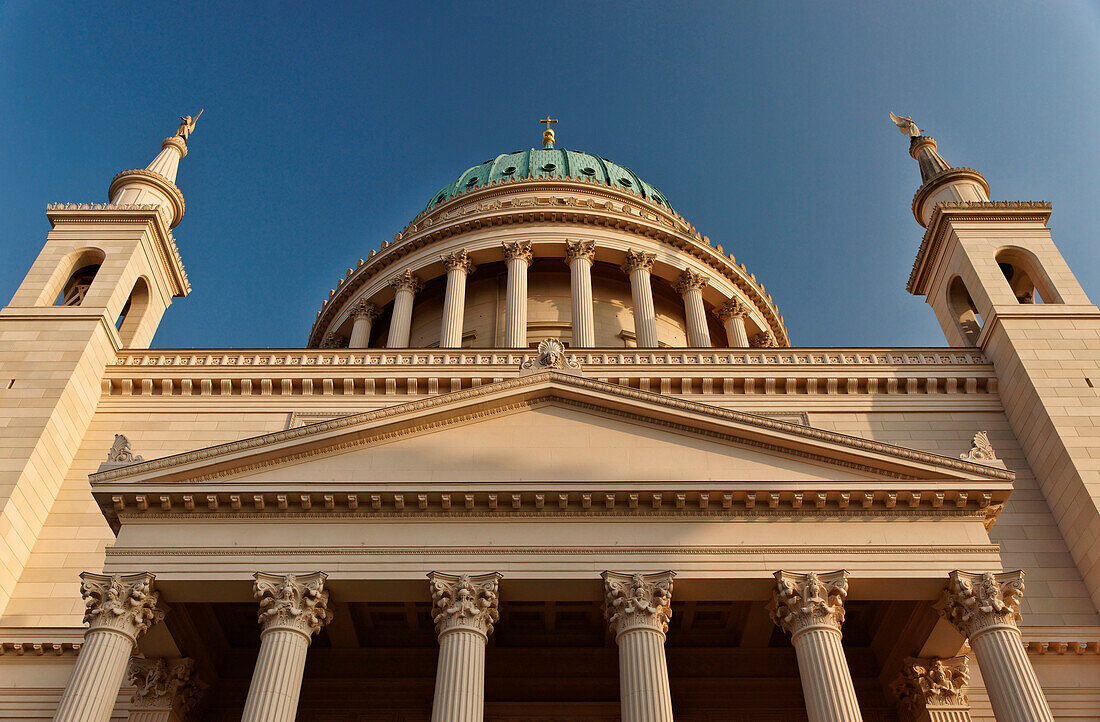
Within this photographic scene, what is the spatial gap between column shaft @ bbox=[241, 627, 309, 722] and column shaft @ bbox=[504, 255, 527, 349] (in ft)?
73.7

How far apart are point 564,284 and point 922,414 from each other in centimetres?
2151

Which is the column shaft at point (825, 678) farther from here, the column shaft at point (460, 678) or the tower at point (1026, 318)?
→ the tower at point (1026, 318)

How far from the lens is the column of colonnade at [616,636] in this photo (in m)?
17.1

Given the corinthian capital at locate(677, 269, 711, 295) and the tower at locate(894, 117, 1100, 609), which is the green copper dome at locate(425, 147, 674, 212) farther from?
the tower at locate(894, 117, 1100, 609)

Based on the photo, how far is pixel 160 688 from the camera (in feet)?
67.1

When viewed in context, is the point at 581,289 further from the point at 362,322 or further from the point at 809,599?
the point at 809,599

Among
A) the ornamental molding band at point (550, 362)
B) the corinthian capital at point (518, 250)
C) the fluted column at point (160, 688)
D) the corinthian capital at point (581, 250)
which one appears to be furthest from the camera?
the corinthian capital at point (518, 250)

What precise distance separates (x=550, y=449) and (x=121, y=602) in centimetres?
884

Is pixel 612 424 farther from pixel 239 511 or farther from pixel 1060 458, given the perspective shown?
pixel 1060 458

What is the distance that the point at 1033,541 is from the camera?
2425 cm

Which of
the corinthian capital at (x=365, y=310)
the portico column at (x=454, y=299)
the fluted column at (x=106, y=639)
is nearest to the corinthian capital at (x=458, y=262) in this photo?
the portico column at (x=454, y=299)

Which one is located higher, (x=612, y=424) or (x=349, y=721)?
(x=612, y=424)

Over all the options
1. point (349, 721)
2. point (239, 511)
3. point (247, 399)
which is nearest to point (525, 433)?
point (239, 511)

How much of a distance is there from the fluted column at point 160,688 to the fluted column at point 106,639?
216 centimetres
